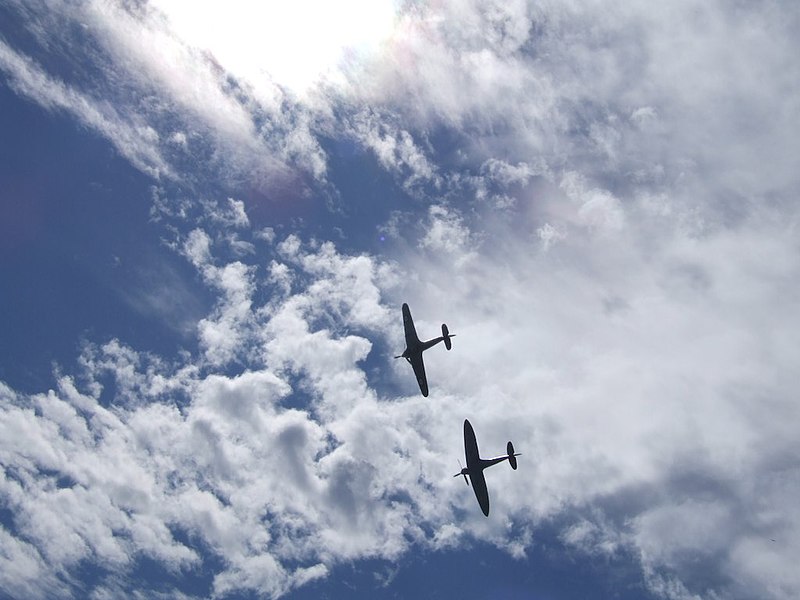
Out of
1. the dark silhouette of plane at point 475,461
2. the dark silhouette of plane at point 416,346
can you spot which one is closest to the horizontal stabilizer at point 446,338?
the dark silhouette of plane at point 416,346

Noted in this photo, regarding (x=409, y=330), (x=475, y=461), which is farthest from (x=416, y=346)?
(x=475, y=461)

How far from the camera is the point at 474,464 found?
11712 cm

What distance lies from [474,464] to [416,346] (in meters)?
26.7

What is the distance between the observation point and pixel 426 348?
111 m

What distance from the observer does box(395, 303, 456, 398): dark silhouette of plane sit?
108506 mm

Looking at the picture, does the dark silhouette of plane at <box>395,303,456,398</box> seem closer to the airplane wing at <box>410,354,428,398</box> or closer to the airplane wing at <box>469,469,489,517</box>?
the airplane wing at <box>410,354,428,398</box>

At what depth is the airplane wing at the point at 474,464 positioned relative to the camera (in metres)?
117

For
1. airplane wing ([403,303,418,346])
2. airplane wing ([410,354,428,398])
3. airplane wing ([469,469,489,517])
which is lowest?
airplane wing ([469,469,489,517])

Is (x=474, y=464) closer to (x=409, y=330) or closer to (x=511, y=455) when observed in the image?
(x=511, y=455)

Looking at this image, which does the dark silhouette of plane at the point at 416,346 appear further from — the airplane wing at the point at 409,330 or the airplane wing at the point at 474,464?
the airplane wing at the point at 474,464

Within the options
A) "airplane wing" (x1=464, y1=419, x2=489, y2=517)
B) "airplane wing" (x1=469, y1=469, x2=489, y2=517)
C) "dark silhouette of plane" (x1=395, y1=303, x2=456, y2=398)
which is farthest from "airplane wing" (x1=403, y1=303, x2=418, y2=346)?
"airplane wing" (x1=469, y1=469, x2=489, y2=517)

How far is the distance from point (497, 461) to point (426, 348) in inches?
1072

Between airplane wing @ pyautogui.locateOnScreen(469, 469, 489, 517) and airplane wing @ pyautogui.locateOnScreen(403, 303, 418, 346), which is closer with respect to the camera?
airplane wing @ pyautogui.locateOnScreen(403, 303, 418, 346)

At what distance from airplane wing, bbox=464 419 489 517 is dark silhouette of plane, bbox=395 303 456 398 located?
13.8 m
